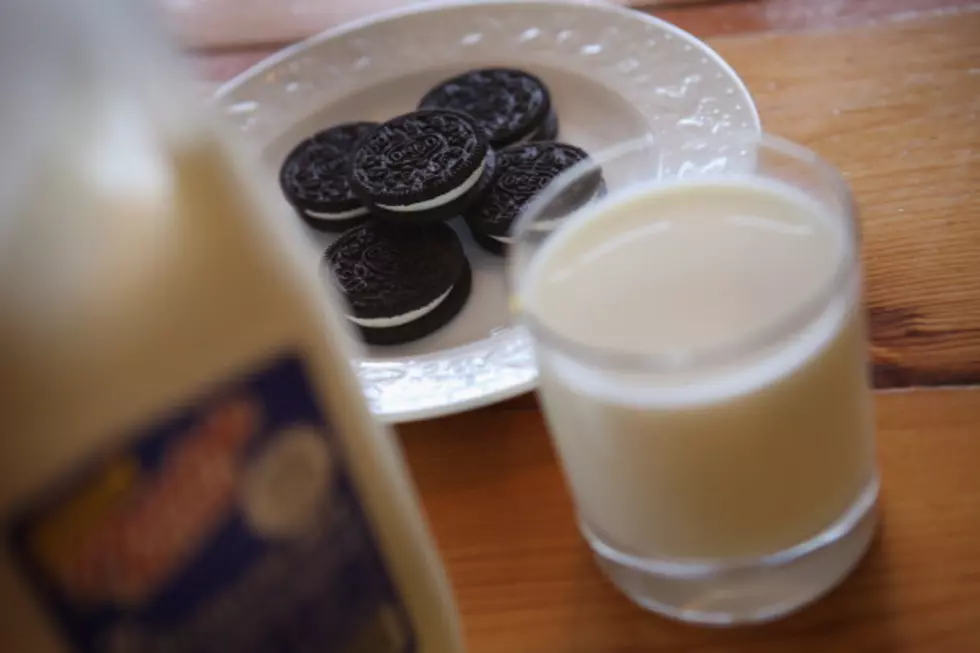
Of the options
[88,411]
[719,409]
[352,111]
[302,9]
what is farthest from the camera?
[302,9]

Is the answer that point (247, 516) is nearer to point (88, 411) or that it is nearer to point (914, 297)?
point (88, 411)

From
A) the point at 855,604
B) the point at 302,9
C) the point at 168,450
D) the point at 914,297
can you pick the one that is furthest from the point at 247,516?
the point at 302,9

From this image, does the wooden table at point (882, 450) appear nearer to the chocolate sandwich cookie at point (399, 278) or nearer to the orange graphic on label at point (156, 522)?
the chocolate sandwich cookie at point (399, 278)

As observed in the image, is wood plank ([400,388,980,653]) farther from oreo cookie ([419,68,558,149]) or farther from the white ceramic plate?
oreo cookie ([419,68,558,149])

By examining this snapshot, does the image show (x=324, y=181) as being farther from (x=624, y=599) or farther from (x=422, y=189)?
(x=624, y=599)

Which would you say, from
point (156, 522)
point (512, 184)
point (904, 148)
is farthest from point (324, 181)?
point (156, 522)
